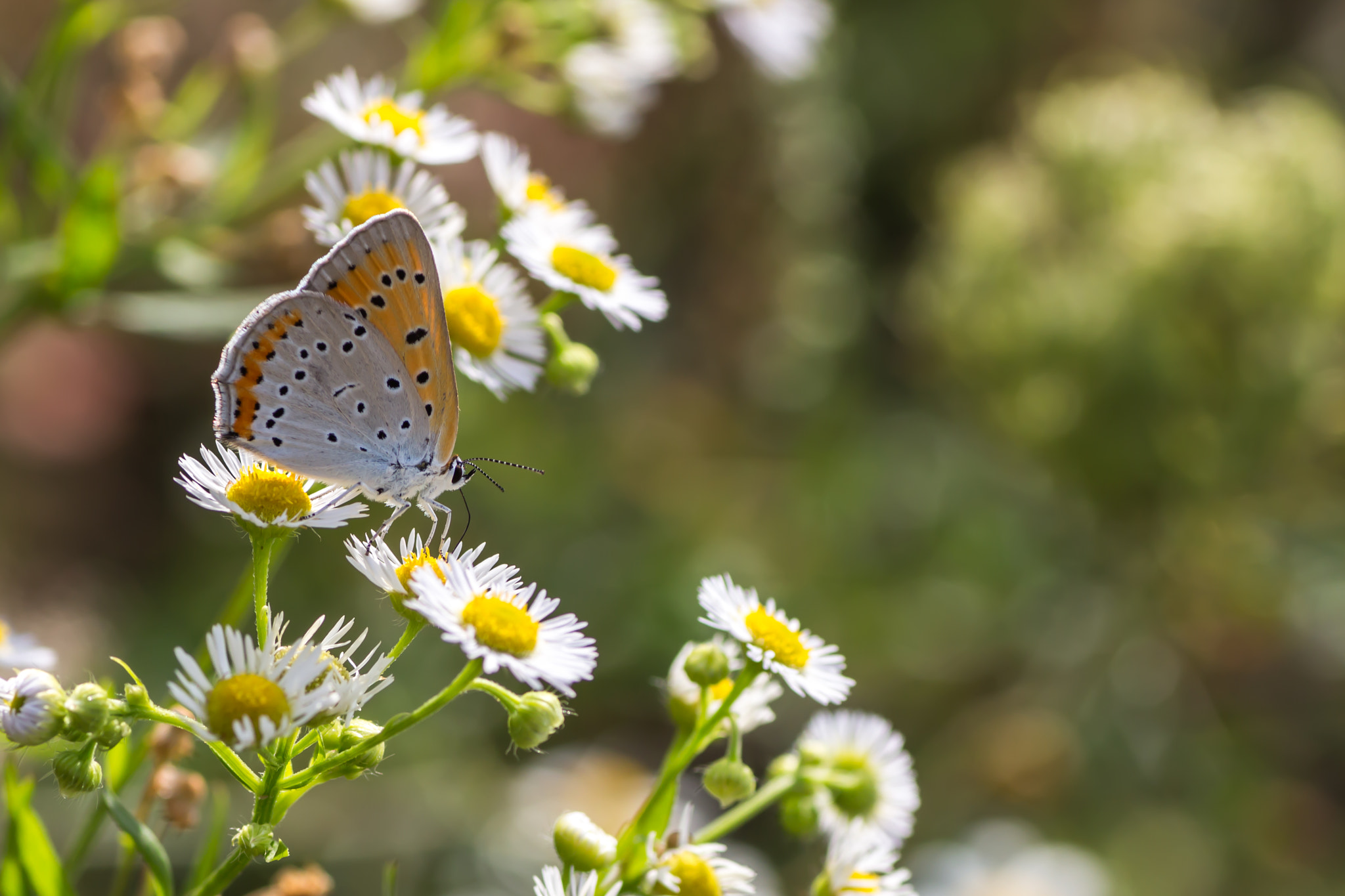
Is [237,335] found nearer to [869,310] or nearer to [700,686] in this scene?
[700,686]

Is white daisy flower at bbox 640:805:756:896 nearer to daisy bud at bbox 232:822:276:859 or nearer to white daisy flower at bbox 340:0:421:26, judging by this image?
daisy bud at bbox 232:822:276:859

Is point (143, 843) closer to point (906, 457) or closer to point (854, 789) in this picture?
point (854, 789)

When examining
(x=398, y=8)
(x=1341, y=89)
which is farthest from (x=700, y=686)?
(x=1341, y=89)

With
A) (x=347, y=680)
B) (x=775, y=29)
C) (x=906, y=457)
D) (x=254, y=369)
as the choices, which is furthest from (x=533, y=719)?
(x=906, y=457)

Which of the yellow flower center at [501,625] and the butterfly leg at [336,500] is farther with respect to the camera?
the butterfly leg at [336,500]

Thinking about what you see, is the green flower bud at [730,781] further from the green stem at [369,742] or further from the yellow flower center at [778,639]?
the green stem at [369,742]

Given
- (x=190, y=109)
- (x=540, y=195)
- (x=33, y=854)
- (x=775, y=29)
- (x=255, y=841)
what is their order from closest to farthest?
(x=255, y=841) < (x=33, y=854) < (x=540, y=195) < (x=190, y=109) < (x=775, y=29)

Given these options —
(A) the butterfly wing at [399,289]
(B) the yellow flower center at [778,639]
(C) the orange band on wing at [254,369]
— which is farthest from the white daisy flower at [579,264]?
(B) the yellow flower center at [778,639]

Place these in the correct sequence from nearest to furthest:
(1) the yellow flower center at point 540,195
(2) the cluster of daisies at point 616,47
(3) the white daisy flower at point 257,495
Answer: (3) the white daisy flower at point 257,495
(1) the yellow flower center at point 540,195
(2) the cluster of daisies at point 616,47
